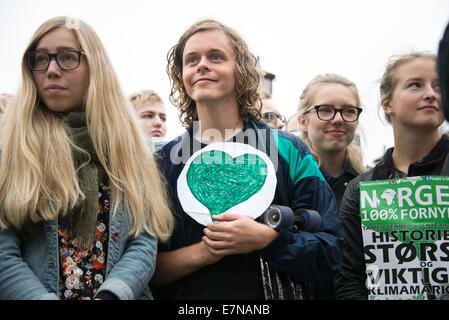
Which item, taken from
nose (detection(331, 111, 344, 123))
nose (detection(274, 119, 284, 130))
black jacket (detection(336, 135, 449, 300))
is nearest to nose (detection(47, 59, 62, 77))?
black jacket (detection(336, 135, 449, 300))

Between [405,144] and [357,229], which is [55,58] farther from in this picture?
[405,144]

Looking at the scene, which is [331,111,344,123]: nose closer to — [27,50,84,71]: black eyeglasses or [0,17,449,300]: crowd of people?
[0,17,449,300]: crowd of people

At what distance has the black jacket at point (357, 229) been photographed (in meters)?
2.34

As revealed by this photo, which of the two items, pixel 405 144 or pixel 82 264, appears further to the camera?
pixel 405 144

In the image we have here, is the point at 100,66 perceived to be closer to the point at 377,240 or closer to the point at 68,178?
the point at 68,178

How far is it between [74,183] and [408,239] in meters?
1.70

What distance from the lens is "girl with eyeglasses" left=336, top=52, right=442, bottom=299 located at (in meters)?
2.36

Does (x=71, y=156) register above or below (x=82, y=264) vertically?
above

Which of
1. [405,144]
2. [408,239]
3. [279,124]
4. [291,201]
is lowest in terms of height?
[408,239]

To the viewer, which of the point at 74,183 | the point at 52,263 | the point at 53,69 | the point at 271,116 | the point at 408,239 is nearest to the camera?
the point at 52,263

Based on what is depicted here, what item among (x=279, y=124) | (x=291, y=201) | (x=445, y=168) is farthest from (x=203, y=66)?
(x=279, y=124)

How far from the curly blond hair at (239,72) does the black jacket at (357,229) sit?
0.78 meters

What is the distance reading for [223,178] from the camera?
227cm
